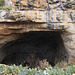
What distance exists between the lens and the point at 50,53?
6.68 metres

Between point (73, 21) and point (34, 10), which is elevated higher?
point (34, 10)

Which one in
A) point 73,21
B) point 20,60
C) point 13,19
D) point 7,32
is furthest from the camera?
point 20,60

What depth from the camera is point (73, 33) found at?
11.8 ft

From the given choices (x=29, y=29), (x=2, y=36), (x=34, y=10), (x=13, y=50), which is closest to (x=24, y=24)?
(x=29, y=29)

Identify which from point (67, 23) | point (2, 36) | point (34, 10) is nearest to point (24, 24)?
point (34, 10)

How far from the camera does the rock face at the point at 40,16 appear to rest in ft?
10.8

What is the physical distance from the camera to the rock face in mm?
3289

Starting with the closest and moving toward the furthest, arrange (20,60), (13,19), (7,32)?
(13,19) < (7,32) < (20,60)

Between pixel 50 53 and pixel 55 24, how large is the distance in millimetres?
3643

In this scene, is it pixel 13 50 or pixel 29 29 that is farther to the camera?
pixel 13 50

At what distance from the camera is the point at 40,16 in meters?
3.40

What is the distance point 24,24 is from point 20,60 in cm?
375

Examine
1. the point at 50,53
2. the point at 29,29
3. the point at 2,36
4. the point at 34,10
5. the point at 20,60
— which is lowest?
the point at 20,60

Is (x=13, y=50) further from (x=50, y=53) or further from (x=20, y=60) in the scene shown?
(x=50, y=53)
